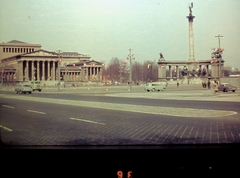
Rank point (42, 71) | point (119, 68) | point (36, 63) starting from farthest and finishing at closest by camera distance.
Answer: point (119, 68) < point (42, 71) < point (36, 63)

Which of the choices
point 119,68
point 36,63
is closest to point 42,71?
point 36,63

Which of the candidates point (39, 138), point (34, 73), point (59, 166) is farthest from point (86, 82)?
point (59, 166)

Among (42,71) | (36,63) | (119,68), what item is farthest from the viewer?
(119,68)

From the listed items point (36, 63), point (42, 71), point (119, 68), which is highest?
point (119, 68)

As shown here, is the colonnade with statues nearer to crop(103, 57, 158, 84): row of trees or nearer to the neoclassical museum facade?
the neoclassical museum facade

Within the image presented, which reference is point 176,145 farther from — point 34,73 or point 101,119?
point 34,73

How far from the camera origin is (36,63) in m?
5.33

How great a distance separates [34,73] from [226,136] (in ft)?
13.2

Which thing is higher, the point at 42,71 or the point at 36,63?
the point at 36,63

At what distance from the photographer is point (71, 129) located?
4785 millimetres

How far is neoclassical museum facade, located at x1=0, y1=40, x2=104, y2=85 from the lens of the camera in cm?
461

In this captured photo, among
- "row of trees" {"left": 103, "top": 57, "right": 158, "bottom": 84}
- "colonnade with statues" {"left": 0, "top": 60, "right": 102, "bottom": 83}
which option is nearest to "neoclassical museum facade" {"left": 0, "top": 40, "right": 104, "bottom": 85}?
"colonnade with statues" {"left": 0, "top": 60, "right": 102, "bottom": 83}

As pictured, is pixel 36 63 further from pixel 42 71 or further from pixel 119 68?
pixel 119 68

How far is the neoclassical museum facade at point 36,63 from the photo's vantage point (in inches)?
181
